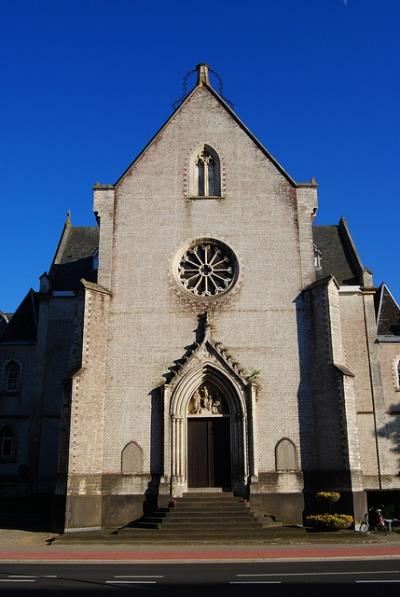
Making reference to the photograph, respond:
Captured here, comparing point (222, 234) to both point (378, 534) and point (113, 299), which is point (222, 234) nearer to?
point (113, 299)

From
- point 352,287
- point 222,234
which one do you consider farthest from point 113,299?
point 352,287

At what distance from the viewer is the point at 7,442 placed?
2845cm

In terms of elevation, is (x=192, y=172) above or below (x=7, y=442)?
above

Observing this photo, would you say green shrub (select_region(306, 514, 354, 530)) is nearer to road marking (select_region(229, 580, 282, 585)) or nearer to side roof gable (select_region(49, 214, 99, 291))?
road marking (select_region(229, 580, 282, 585))

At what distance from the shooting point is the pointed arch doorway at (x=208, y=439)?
2252 cm

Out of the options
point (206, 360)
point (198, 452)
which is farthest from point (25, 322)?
point (198, 452)

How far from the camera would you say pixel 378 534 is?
20.2m

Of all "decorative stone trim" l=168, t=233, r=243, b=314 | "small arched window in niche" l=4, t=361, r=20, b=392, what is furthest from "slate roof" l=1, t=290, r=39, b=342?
"decorative stone trim" l=168, t=233, r=243, b=314

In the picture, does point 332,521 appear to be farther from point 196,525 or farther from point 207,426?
point 207,426

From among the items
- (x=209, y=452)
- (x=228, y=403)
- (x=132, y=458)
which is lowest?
(x=132, y=458)

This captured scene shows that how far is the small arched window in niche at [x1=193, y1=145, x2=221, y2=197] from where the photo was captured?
2583 centimetres

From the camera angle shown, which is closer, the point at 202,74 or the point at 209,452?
the point at 209,452

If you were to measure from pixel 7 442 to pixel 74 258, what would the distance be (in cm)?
1043

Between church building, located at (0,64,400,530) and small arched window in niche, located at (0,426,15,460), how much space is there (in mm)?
49
